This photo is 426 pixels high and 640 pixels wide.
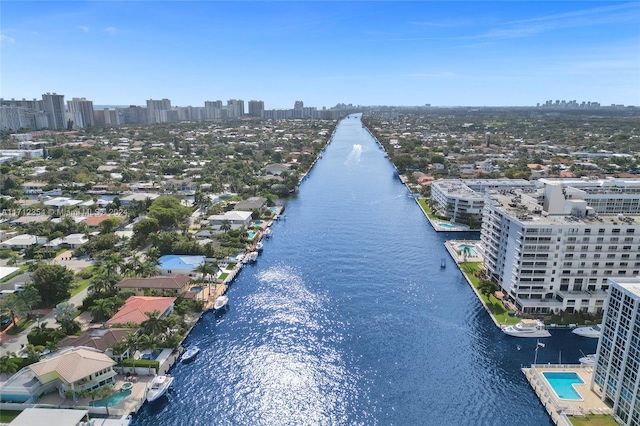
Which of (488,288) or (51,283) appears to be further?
(488,288)

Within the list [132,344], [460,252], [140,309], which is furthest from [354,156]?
[132,344]

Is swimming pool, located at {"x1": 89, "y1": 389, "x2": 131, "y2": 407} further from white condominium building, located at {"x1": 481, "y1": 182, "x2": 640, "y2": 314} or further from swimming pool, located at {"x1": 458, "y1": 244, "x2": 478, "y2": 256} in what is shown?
swimming pool, located at {"x1": 458, "y1": 244, "x2": 478, "y2": 256}

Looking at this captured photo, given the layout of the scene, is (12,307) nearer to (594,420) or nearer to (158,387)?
(158,387)

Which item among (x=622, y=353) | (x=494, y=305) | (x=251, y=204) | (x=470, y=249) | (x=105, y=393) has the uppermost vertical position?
(x=622, y=353)

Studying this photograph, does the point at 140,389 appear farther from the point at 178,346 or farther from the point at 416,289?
the point at 416,289

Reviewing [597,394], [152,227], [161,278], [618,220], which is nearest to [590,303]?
[618,220]

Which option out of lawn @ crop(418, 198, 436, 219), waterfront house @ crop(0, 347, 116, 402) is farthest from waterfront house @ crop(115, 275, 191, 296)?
lawn @ crop(418, 198, 436, 219)

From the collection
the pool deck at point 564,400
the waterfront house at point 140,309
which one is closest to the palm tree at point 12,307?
the waterfront house at point 140,309
